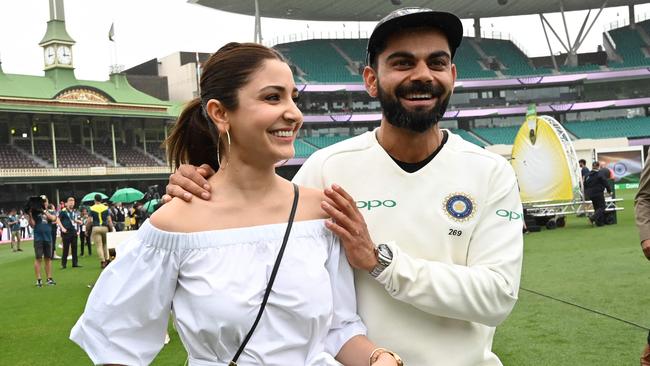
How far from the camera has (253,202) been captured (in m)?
2.06

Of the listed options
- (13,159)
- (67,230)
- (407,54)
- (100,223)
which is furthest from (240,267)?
(13,159)

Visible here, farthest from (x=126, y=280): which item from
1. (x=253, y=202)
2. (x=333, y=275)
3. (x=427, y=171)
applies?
(x=427, y=171)

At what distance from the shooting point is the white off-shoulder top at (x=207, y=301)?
73.3 inches

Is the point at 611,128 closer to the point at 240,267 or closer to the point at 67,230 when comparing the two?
the point at 67,230

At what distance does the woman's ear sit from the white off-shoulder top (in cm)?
34

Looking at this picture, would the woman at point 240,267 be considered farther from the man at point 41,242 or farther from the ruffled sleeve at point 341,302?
the man at point 41,242

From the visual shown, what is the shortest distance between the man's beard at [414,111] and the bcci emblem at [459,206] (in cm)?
26

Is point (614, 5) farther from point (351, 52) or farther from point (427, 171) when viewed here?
point (427, 171)

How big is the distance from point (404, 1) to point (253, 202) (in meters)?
47.7

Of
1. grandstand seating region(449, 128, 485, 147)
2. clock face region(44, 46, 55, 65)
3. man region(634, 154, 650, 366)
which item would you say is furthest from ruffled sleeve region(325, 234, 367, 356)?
clock face region(44, 46, 55, 65)

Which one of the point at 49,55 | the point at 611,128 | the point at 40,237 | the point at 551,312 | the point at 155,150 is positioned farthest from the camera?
the point at 611,128

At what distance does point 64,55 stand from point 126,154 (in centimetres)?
816

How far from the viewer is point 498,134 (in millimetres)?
49531

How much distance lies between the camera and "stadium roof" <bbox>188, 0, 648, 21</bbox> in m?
45.1
